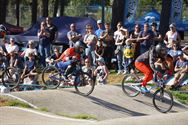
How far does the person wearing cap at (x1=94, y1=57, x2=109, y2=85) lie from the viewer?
1655 cm

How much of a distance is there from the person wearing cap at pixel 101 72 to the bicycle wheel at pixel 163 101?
2.34 m

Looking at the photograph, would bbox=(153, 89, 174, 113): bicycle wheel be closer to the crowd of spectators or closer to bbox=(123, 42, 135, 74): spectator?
the crowd of spectators

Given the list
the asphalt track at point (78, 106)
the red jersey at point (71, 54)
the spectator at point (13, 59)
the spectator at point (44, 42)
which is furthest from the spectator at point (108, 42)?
the red jersey at point (71, 54)

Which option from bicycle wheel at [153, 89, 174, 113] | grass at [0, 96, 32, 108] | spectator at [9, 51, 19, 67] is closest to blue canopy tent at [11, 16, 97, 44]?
spectator at [9, 51, 19, 67]

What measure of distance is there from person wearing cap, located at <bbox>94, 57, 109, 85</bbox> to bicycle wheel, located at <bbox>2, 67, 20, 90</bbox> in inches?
92.1

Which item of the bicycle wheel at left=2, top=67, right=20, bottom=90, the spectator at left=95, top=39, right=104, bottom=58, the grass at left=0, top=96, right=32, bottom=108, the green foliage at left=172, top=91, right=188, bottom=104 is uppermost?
the spectator at left=95, top=39, right=104, bottom=58

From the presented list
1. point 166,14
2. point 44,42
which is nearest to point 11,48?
point 44,42

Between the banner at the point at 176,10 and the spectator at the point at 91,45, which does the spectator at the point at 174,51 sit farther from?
the banner at the point at 176,10

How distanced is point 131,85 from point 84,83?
1338mm

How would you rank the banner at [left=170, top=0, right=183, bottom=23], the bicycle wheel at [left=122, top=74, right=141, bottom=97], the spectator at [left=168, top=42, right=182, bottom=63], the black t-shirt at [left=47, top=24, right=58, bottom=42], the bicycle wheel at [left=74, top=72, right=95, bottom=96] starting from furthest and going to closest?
the banner at [left=170, top=0, right=183, bottom=23] < the black t-shirt at [left=47, top=24, right=58, bottom=42] < the spectator at [left=168, top=42, right=182, bottom=63] < the bicycle wheel at [left=122, top=74, right=141, bottom=97] < the bicycle wheel at [left=74, top=72, right=95, bottom=96]

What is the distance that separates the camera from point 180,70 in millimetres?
16266

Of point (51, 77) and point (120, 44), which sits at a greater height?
point (120, 44)

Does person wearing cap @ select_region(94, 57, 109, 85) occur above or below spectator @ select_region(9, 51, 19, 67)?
below

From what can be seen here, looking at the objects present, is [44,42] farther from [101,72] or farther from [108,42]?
[101,72]
